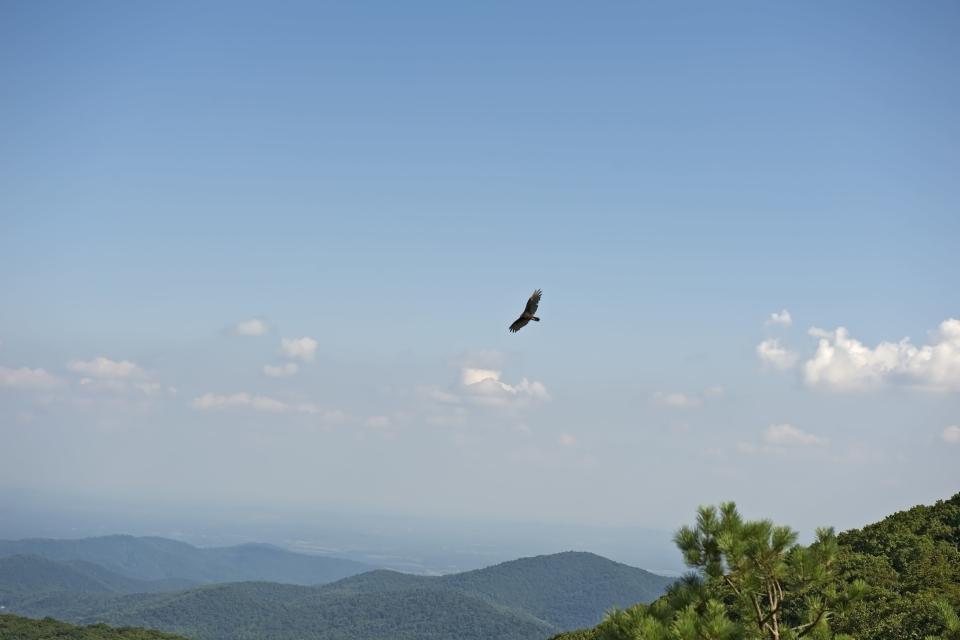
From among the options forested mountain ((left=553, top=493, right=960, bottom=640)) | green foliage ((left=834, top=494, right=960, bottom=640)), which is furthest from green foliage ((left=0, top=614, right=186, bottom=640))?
green foliage ((left=834, top=494, right=960, bottom=640))

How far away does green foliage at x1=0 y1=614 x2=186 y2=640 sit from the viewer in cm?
9356

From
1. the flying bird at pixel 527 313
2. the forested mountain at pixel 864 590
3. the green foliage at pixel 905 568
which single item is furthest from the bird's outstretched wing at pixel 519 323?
the green foliage at pixel 905 568

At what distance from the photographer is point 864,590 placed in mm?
13328

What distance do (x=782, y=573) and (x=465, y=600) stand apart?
195 meters

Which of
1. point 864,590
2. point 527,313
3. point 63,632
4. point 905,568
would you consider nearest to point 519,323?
point 527,313

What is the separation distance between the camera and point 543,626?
18488 centimetres

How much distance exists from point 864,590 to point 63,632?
4217 inches

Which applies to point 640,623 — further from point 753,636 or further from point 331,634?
point 331,634

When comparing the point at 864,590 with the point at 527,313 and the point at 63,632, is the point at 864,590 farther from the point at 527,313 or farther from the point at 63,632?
the point at 63,632

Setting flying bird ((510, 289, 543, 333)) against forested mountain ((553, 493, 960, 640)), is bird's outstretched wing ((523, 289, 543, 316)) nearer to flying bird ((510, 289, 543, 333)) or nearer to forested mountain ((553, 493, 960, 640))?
flying bird ((510, 289, 543, 333))

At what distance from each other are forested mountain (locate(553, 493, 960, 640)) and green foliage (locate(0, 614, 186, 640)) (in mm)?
63878

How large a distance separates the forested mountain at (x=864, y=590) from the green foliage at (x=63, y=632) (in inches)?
2515

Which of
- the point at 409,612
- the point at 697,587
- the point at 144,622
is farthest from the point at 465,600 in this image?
the point at 697,587

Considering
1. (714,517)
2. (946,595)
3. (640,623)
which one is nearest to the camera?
(640,623)
